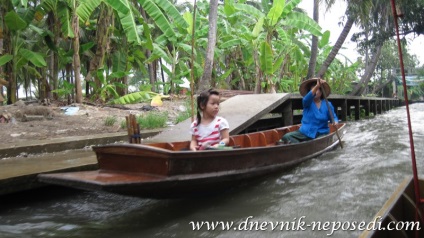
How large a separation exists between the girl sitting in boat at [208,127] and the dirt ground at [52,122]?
10.7 ft

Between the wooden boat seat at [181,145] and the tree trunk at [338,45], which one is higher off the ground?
the tree trunk at [338,45]

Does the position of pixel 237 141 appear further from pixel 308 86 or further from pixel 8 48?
pixel 8 48

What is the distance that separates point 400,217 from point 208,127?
2.45 meters

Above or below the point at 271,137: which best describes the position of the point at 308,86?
above

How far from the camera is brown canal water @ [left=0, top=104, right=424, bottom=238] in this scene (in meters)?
3.38

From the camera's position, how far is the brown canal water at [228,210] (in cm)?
338

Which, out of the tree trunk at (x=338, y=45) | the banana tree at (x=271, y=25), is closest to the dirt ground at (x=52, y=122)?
the banana tree at (x=271, y=25)

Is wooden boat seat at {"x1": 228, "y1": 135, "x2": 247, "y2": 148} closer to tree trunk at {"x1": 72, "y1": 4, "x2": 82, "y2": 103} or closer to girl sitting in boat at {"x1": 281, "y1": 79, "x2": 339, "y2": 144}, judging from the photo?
girl sitting in boat at {"x1": 281, "y1": 79, "x2": 339, "y2": 144}

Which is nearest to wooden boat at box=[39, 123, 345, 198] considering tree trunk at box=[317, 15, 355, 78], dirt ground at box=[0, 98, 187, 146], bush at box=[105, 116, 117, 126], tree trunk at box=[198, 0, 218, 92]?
dirt ground at box=[0, 98, 187, 146]

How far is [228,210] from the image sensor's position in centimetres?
390

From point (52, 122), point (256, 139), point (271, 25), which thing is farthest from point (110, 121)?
point (271, 25)

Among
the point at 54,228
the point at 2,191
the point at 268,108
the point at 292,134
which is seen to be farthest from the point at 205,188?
the point at 268,108

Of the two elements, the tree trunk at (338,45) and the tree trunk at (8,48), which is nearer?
the tree trunk at (8,48)

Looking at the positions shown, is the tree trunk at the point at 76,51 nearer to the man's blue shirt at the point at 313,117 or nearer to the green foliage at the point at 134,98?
the green foliage at the point at 134,98
